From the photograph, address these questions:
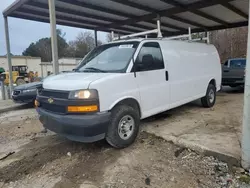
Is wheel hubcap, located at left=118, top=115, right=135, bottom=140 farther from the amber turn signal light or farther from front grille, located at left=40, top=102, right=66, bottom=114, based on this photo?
front grille, located at left=40, top=102, right=66, bottom=114

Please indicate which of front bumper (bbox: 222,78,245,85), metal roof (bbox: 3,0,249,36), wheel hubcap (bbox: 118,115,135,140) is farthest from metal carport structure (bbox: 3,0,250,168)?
wheel hubcap (bbox: 118,115,135,140)

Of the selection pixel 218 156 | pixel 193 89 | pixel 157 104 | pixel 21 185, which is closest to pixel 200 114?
pixel 193 89

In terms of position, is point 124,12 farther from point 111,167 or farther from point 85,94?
point 111,167

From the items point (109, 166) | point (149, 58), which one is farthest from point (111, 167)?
point (149, 58)

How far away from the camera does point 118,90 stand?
12.4ft

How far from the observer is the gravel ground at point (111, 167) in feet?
9.76

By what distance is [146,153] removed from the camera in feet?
12.4

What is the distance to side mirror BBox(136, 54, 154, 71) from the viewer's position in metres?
4.25

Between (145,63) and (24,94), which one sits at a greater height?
(145,63)

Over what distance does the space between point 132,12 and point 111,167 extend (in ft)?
23.7

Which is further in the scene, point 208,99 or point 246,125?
point 208,99

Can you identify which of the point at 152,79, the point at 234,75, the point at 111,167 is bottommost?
the point at 111,167

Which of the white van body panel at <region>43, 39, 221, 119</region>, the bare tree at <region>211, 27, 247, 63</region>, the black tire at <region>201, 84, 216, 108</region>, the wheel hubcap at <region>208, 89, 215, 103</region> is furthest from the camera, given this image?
the bare tree at <region>211, 27, 247, 63</region>

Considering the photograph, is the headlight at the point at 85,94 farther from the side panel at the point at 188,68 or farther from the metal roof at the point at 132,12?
the metal roof at the point at 132,12
